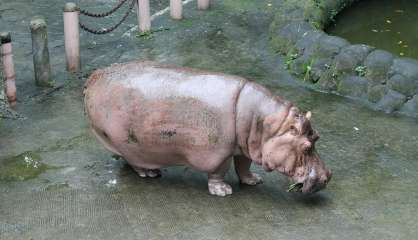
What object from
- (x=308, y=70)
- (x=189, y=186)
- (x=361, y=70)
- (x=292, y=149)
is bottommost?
(x=189, y=186)

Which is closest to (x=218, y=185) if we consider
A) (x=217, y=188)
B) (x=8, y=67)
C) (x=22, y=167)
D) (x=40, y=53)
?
(x=217, y=188)

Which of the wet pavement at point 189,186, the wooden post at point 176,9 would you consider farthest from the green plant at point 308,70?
the wooden post at point 176,9

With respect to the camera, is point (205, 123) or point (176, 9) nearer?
point (205, 123)

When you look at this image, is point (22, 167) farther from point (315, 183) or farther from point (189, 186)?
point (315, 183)

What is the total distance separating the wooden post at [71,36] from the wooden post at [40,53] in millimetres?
399

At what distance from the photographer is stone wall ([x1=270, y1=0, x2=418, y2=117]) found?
7832mm

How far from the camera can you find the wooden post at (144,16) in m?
9.70

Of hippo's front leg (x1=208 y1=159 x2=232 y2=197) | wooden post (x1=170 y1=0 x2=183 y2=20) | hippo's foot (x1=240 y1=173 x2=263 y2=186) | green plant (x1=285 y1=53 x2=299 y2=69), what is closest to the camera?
hippo's front leg (x1=208 y1=159 x2=232 y2=197)

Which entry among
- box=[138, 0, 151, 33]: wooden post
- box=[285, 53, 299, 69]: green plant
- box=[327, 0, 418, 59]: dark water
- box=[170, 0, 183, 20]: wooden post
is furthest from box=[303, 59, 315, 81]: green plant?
box=[170, 0, 183, 20]: wooden post

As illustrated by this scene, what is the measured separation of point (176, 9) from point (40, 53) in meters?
2.91

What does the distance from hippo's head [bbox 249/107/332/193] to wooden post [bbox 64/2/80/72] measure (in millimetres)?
3636

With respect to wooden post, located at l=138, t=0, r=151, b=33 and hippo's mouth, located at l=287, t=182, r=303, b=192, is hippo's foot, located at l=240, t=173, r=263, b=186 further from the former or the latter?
wooden post, located at l=138, t=0, r=151, b=33

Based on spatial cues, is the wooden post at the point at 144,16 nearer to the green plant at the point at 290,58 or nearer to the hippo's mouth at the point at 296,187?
the green plant at the point at 290,58

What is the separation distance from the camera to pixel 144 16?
32.0ft
